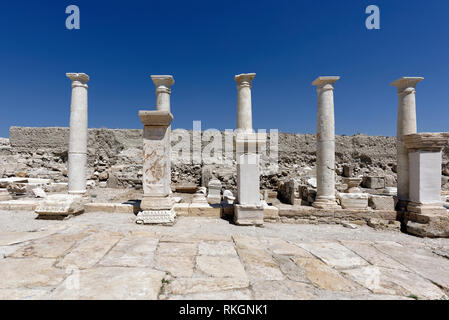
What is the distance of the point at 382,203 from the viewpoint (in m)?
6.36

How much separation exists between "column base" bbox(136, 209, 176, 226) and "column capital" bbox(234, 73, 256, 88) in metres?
4.19

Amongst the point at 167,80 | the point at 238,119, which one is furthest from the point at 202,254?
the point at 167,80

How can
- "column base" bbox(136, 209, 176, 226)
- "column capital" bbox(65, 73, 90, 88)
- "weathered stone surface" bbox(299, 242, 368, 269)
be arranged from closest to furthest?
"weathered stone surface" bbox(299, 242, 368, 269) < "column base" bbox(136, 209, 176, 226) < "column capital" bbox(65, 73, 90, 88)

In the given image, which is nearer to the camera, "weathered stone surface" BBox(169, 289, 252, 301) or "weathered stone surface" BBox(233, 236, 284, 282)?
"weathered stone surface" BBox(169, 289, 252, 301)

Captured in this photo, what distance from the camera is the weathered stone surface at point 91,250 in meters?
2.71

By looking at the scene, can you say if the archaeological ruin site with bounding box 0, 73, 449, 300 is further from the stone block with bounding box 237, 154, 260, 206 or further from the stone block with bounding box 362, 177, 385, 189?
the stone block with bounding box 362, 177, 385, 189

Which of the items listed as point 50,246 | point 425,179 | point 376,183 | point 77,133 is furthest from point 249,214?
point 376,183

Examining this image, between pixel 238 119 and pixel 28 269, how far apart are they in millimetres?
5658

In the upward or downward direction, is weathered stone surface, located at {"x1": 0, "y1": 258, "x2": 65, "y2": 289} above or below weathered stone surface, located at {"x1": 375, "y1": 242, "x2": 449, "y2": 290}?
above

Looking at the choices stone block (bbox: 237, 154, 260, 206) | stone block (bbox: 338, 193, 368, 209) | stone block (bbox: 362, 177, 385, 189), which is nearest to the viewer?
stone block (bbox: 237, 154, 260, 206)

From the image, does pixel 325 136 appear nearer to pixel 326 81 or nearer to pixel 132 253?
pixel 326 81

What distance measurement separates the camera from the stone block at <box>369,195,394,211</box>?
6316 mm

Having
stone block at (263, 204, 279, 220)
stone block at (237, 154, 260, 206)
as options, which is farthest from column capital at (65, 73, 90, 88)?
stone block at (263, 204, 279, 220)

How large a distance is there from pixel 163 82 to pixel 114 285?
6260 millimetres
